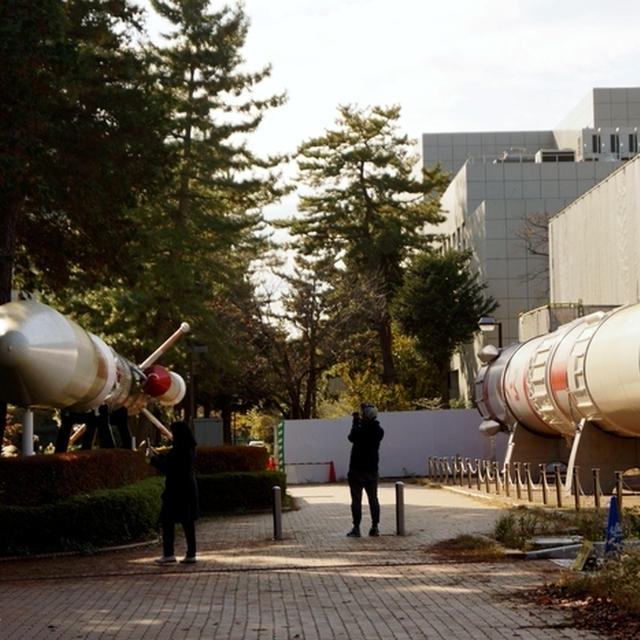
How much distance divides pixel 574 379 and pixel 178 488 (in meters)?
11.3

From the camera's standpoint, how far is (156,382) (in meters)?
29.0

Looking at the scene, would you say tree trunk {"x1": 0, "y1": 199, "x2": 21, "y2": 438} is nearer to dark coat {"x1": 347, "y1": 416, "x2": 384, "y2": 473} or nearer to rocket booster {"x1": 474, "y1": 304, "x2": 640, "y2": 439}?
dark coat {"x1": 347, "y1": 416, "x2": 384, "y2": 473}

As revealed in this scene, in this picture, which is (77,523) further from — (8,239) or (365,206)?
(365,206)

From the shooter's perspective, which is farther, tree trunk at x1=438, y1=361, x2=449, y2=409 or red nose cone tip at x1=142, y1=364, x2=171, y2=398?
tree trunk at x1=438, y1=361, x2=449, y2=409

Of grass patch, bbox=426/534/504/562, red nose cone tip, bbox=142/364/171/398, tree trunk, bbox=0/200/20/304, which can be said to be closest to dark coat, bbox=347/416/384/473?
grass patch, bbox=426/534/504/562

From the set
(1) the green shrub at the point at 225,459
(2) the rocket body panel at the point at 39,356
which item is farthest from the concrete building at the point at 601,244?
(2) the rocket body panel at the point at 39,356

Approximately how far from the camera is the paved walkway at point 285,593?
1036 centimetres

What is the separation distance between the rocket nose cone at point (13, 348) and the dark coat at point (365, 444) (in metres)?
5.12

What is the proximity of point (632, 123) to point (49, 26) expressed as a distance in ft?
269

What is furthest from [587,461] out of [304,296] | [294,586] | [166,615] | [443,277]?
[443,277]

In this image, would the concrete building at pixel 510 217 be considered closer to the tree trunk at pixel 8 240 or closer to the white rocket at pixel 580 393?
the white rocket at pixel 580 393

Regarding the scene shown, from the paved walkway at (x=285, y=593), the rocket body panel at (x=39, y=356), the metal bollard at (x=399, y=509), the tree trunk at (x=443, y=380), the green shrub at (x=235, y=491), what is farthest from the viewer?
the tree trunk at (x=443, y=380)

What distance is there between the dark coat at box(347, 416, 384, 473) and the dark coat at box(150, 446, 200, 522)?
3849 mm

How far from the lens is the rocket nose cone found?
17.9 m
